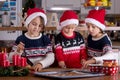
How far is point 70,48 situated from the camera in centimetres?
227

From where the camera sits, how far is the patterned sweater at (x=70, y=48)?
222cm

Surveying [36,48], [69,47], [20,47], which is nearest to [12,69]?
[20,47]

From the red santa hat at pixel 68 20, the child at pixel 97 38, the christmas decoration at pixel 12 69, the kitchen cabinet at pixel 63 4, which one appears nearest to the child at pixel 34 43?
the red santa hat at pixel 68 20

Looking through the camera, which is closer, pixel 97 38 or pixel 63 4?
pixel 97 38

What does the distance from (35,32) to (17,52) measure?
22 cm

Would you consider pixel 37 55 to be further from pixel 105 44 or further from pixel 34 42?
pixel 105 44

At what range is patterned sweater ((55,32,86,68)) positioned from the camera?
2.22 meters

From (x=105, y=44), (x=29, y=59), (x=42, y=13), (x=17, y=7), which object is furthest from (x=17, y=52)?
(x=17, y=7)

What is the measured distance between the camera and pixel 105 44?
7.14ft

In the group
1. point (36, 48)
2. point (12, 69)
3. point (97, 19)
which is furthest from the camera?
point (97, 19)

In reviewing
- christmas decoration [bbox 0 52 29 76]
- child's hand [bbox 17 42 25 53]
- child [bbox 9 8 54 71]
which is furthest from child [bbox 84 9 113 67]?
christmas decoration [bbox 0 52 29 76]

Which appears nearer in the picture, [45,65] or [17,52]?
[45,65]

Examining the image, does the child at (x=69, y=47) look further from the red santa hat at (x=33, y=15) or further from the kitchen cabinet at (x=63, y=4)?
the kitchen cabinet at (x=63, y=4)

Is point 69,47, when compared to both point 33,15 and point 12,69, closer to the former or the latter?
point 33,15
